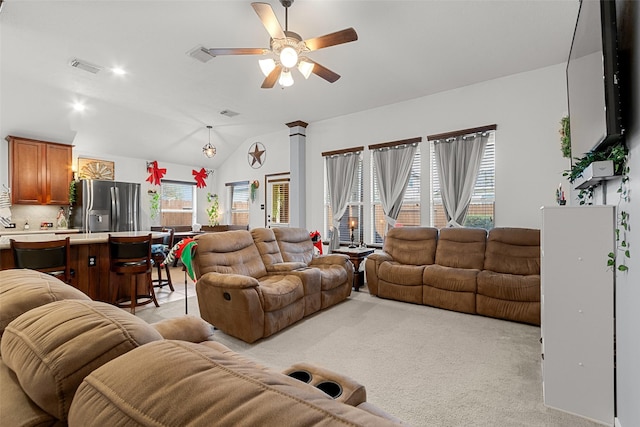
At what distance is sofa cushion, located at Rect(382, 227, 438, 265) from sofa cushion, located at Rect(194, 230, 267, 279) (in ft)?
6.70

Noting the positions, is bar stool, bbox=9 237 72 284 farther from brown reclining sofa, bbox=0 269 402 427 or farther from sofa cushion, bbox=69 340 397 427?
sofa cushion, bbox=69 340 397 427

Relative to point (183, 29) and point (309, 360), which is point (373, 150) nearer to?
point (183, 29)

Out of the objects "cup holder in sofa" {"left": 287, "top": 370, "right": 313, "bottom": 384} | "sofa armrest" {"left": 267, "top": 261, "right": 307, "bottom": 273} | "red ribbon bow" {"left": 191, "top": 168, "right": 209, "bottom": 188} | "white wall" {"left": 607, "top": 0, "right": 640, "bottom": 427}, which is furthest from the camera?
"red ribbon bow" {"left": 191, "top": 168, "right": 209, "bottom": 188}

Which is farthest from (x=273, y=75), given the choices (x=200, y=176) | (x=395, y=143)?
(x=200, y=176)

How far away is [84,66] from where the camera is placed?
4137 mm

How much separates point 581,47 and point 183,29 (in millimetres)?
3687

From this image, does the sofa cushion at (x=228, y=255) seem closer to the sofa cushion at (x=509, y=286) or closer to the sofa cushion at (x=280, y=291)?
the sofa cushion at (x=280, y=291)

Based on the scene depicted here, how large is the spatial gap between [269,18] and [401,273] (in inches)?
131

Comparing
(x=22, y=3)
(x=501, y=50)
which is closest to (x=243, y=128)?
(x=22, y=3)

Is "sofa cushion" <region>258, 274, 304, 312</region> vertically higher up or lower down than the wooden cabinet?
lower down

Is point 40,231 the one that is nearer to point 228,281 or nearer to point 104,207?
point 104,207

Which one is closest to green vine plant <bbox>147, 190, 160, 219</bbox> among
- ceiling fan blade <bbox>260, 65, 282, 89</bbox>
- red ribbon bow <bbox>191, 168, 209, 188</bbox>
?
red ribbon bow <bbox>191, 168, 209, 188</bbox>

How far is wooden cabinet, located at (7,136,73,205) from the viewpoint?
5.34 m

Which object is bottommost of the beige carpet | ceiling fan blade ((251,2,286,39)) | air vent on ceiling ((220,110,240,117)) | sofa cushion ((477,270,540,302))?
the beige carpet
